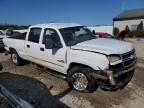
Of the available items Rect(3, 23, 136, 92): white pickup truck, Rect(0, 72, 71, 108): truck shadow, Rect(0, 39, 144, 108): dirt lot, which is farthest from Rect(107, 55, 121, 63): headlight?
Rect(0, 72, 71, 108): truck shadow

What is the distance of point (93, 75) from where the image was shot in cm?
513

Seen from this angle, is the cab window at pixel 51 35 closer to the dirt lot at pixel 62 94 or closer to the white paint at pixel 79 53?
the white paint at pixel 79 53

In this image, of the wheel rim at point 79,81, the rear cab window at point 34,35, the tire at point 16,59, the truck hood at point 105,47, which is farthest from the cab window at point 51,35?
the tire at point 16,59

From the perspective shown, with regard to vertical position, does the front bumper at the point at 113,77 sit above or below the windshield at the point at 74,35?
below

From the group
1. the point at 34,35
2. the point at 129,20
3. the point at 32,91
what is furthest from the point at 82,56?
the point at 129,20

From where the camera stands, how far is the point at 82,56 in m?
5.34

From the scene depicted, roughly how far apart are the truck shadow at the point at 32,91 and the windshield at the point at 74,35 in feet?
4.98

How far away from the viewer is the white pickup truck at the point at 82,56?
198 inches

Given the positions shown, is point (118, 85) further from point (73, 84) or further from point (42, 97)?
point (42, 97)

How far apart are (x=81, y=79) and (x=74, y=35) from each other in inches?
62.5

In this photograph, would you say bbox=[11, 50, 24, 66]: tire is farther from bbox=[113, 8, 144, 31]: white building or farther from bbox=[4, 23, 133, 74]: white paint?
bbox=[113, 8, 144, 31]: white building

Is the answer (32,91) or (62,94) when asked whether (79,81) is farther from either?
(32,91)

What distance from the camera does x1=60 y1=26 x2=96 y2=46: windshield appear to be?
6.04 m

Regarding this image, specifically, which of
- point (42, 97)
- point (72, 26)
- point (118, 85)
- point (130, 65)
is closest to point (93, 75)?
point (118, 85)
